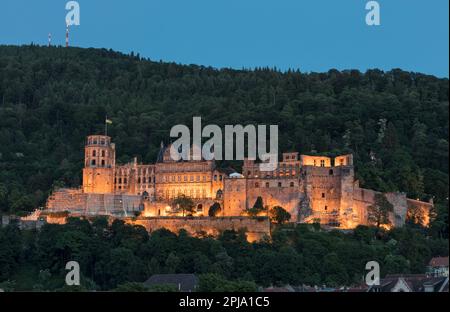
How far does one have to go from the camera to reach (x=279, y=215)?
8681 centimetres

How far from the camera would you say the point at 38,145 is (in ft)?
374

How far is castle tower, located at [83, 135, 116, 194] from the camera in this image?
93625mm

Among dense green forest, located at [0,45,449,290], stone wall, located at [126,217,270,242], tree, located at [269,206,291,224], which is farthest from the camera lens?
tree, located at [269,206,291,224]

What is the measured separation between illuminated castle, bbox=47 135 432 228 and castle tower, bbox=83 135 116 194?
0.23 ft

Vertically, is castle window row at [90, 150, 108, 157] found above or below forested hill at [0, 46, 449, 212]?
below

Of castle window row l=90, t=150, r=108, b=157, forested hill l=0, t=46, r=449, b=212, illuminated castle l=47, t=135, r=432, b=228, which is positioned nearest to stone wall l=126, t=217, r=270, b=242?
illuminated castle l=47, t=135, r=432, b=228

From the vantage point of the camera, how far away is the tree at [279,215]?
86750 mm

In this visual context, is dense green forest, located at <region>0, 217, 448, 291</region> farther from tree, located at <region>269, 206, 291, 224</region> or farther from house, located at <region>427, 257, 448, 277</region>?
tree, located at <region>269, 206, 291, 224</region>

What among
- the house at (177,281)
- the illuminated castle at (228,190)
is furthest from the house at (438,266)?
the house at (177,281)

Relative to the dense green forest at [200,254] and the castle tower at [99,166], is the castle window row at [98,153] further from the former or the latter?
the dense green forest at [200,254]

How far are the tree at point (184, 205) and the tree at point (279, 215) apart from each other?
18.8ft

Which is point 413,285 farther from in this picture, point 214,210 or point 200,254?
point 214,210

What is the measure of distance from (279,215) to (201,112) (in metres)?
33.2
